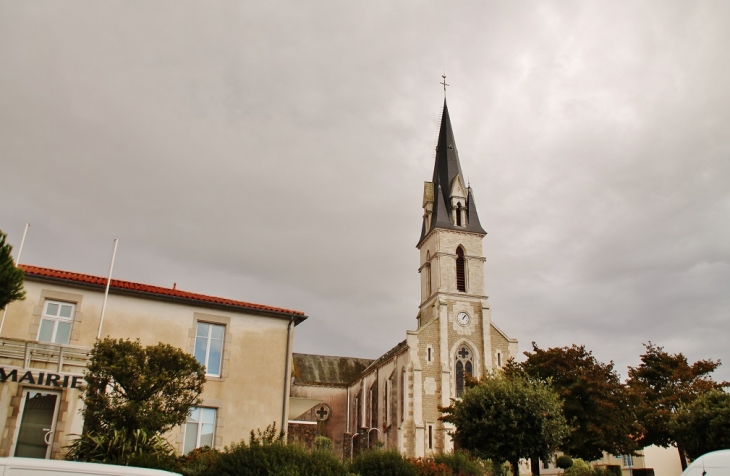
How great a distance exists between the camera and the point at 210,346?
757 inches

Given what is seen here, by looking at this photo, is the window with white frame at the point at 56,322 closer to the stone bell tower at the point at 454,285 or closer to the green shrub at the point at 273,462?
the green shrub at the point at 273,462

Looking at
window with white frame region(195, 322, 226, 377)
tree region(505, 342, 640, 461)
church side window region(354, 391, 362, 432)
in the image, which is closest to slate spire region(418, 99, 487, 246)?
church side window region(354, 391, 362, 432)

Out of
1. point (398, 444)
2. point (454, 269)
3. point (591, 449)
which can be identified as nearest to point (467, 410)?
point (591, 449)

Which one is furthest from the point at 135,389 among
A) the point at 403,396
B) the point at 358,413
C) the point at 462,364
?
the point at 358,413

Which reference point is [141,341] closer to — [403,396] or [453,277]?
[403,396]

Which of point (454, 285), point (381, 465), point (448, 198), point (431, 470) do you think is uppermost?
point (448, 198)

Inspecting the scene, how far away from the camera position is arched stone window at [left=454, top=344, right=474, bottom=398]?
39656 millimetres

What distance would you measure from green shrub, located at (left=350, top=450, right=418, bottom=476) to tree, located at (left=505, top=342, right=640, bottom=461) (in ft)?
38.5

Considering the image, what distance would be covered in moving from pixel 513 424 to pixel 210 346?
424 inches

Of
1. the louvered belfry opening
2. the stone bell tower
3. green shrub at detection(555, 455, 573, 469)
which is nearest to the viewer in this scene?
green shrub at detection(555, 455, 573, 469)

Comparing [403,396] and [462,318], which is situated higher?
[462,318]

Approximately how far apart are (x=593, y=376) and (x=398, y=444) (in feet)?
52.5

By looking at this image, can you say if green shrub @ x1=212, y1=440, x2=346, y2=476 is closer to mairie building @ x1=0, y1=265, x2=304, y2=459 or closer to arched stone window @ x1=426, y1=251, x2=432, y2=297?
mairie building @ x1=0, y1=265, x2=304, y2=459

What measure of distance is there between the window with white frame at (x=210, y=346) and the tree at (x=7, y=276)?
7.33m
